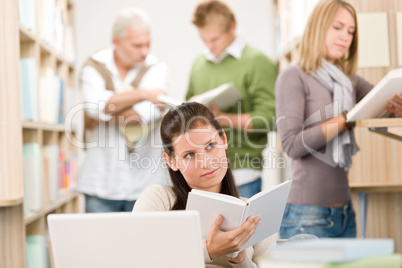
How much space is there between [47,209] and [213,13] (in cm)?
142

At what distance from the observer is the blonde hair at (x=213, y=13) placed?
260 cm

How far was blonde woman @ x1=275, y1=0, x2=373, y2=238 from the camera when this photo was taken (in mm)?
1865

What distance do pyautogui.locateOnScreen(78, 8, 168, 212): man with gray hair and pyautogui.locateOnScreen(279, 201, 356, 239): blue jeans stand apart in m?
0.75

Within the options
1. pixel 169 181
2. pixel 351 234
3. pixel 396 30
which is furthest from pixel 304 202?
pixel 396 30

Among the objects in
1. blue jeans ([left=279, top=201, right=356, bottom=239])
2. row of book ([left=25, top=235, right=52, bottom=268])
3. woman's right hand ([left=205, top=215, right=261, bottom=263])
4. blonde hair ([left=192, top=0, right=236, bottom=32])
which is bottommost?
row of book ([left=25, top=235, right=52, bottom=268])

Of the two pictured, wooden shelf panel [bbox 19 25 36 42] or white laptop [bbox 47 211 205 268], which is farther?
wooden shelf panel [bbox 19 25 36 42]

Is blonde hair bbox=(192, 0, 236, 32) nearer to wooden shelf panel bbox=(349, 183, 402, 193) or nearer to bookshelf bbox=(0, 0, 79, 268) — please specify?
bookshelf bbox=(0, 0, 79, 268)

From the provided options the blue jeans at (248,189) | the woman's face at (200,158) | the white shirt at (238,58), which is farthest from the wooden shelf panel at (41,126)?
the woman's face at (200,158)

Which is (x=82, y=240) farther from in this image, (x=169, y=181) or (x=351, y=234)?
(x=351, y=234)

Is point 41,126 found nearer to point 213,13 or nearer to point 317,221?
point 213,13

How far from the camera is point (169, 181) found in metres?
1.57

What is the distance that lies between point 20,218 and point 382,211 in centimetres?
166

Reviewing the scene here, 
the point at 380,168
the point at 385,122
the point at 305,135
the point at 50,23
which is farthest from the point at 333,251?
the point at 50,23

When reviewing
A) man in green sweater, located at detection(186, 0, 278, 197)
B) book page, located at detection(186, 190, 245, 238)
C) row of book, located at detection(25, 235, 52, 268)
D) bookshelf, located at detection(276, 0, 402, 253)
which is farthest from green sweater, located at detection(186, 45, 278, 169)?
book page, located at detection(186, 190, 245, 238)
